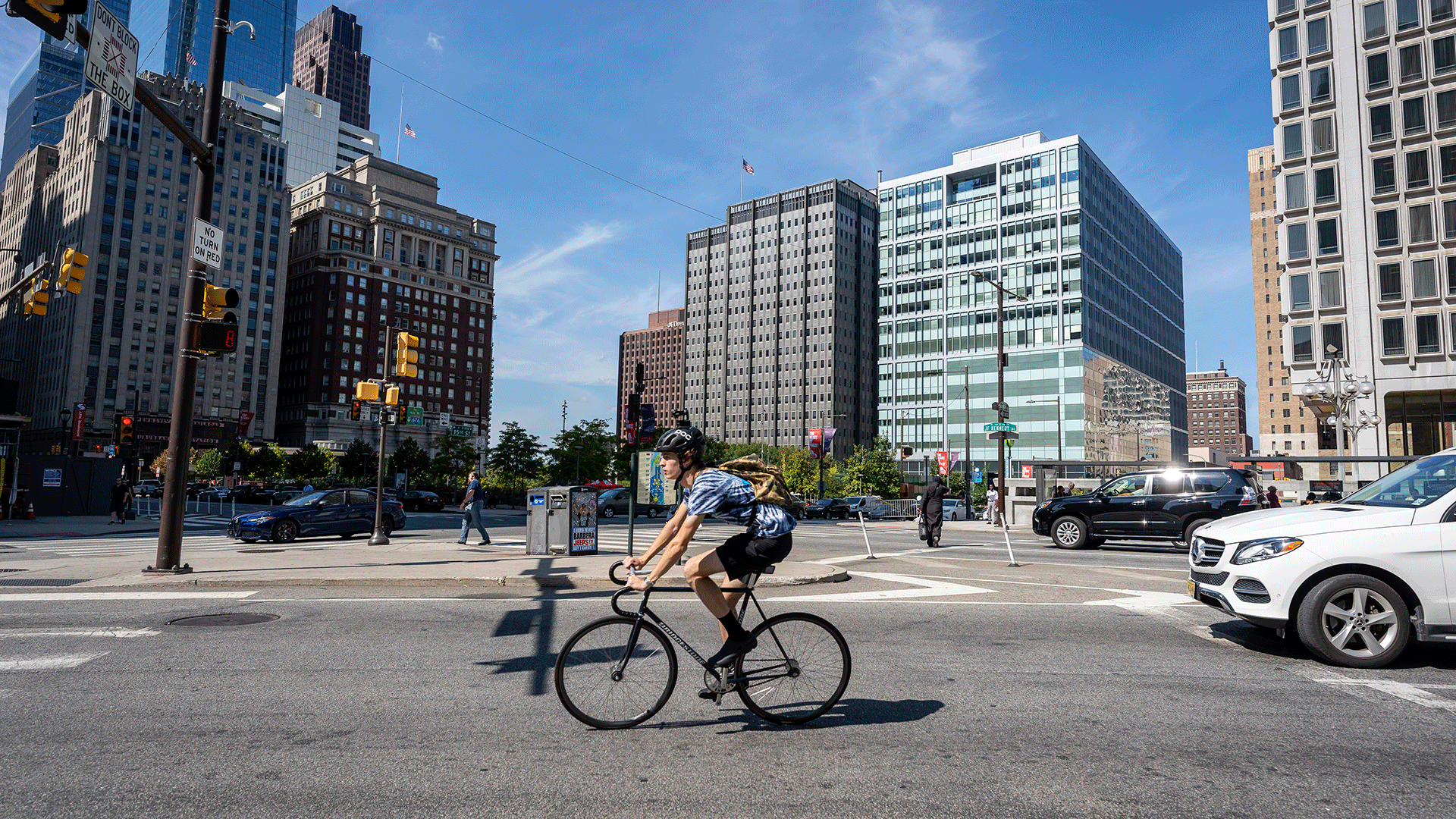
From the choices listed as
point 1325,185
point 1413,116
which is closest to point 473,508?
point 1325,185

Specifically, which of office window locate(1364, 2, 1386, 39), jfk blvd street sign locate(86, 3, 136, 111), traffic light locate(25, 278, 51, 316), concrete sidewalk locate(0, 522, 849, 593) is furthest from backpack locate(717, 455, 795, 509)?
office window locate(1364, 2, 1386, 39)

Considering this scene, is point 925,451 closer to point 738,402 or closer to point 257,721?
point 738,402

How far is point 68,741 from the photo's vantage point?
4391 millimetres

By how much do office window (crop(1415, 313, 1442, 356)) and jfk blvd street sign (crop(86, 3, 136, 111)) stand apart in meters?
61.6

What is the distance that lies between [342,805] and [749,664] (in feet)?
7.42

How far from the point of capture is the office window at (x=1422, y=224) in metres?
47.8

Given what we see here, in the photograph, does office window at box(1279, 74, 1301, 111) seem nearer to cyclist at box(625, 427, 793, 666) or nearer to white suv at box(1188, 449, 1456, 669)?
white suv at box(1188, 449, 1456, 669)

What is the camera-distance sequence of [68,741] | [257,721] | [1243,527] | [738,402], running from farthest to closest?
[738,402]
[1243,527]
[257,721]
[68,741]

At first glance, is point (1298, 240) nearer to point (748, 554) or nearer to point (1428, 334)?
point (1428, 334)

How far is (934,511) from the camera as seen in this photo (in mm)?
20891

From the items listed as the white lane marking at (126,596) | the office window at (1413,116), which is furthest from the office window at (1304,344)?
the white lane marking at (126,596)

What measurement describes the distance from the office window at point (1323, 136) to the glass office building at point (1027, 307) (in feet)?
145

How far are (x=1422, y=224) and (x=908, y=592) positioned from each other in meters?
55.6

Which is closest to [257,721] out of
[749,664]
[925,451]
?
[749,664]
